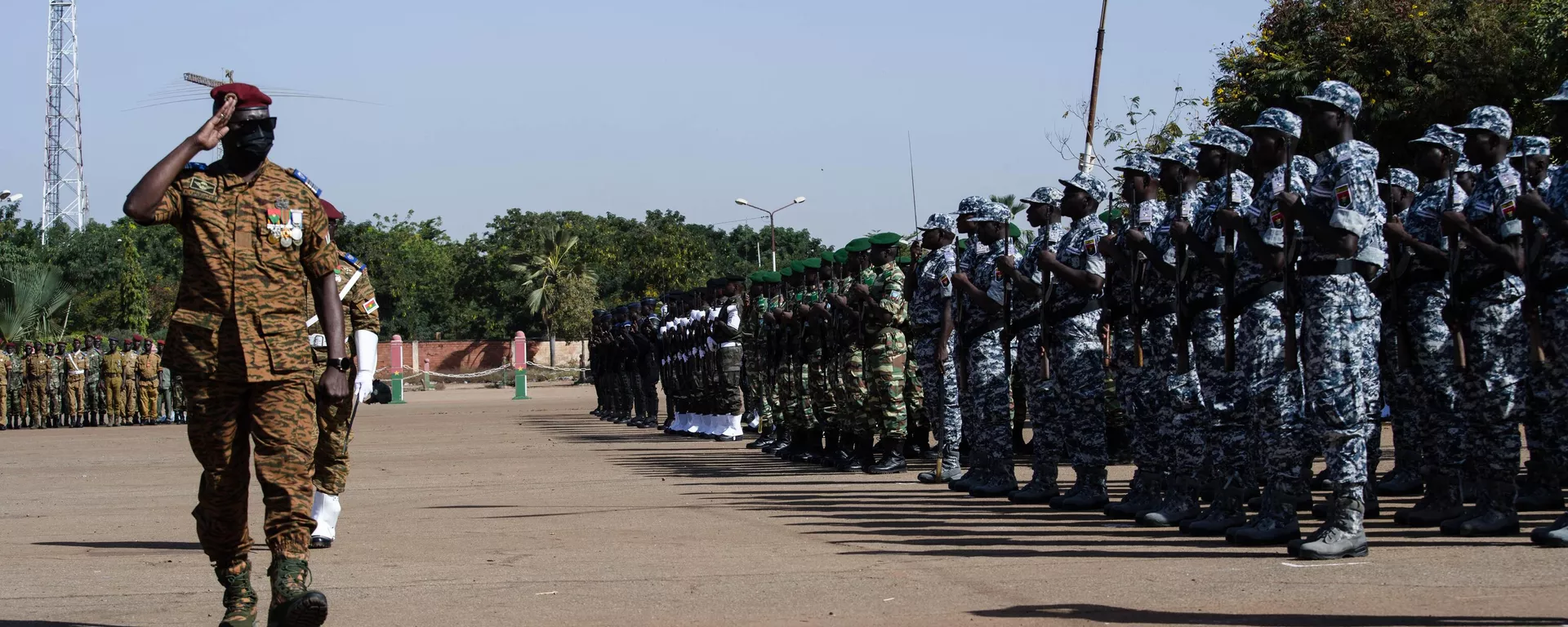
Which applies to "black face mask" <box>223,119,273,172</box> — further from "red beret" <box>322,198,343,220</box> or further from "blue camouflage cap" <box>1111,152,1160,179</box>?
"blue camouflage cap" <box>1111,152,1160,179</box>

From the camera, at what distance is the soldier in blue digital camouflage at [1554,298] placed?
7227 mm

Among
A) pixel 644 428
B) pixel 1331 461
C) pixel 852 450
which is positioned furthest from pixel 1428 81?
pixel 1331 461

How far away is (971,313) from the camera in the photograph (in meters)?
11.0

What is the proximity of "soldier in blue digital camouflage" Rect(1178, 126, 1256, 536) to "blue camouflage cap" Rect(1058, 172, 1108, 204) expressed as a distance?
1.31 meters

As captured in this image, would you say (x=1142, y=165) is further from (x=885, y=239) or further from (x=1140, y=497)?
(x=885, y=239)

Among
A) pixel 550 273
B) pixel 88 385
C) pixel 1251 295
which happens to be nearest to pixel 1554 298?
pixel 1251 295

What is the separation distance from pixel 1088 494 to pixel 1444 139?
9.52 ft

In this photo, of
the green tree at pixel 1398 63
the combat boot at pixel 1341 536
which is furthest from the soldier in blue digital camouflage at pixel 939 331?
the green tree at pixel 1398 63

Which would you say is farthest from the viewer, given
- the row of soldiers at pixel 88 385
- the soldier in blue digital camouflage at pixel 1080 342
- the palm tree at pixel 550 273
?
the palm tree at pixel 550 273

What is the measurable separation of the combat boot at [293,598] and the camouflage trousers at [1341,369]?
4297 millimetres

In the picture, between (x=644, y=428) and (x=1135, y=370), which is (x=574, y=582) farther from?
(x=644, y=428)

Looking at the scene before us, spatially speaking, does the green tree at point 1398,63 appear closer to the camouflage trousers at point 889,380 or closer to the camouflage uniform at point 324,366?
the camouflage trousers at point 889,380

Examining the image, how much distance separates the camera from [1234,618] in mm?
5531

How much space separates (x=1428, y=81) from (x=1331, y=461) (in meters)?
13.9
